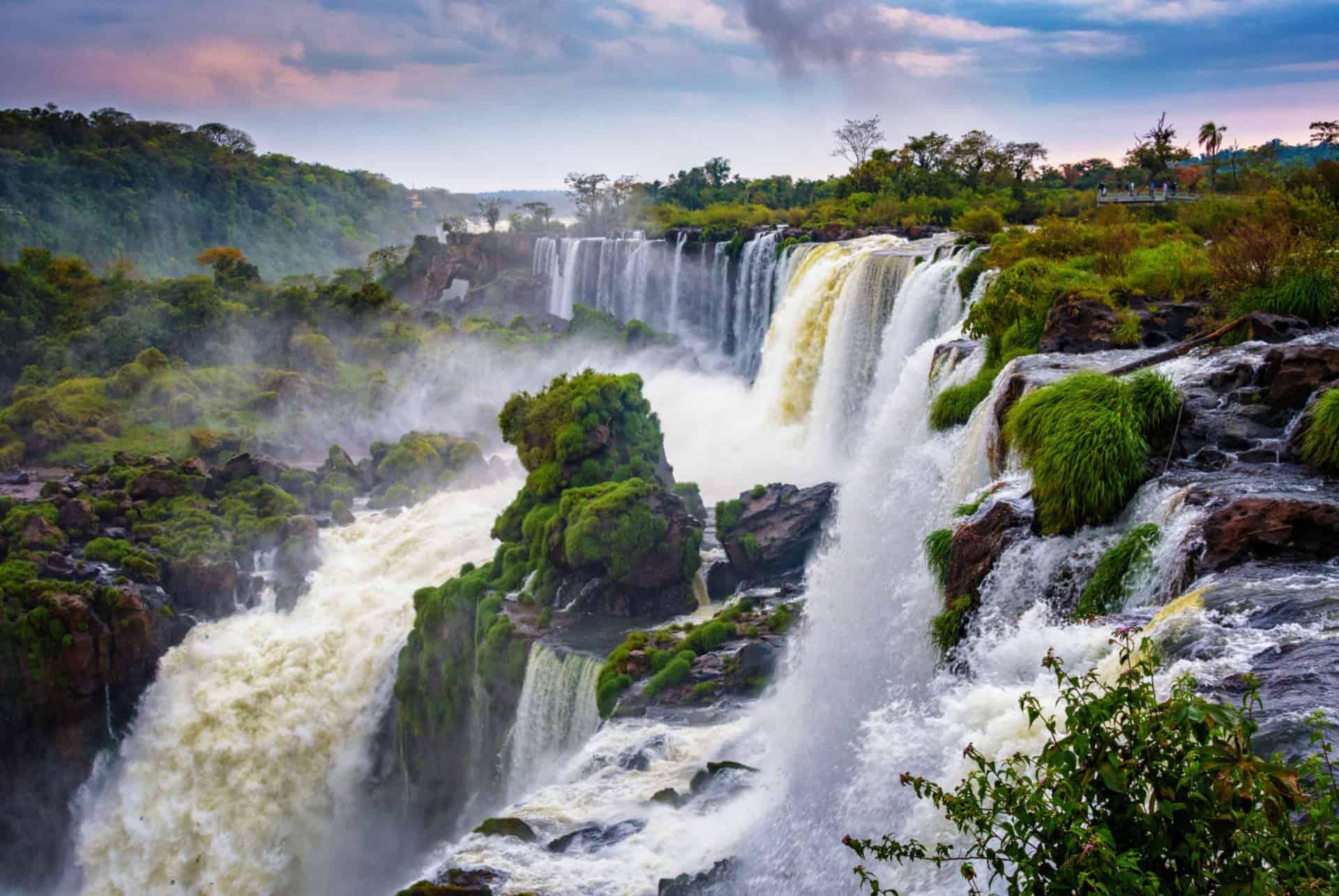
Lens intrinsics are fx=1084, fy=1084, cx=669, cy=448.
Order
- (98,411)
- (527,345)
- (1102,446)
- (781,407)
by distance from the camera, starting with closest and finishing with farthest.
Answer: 1. (1102,446)
2. (781,407)
3. (98,411)
4. (527,345)

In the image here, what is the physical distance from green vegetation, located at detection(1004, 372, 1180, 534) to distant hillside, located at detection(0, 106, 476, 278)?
6646 cm

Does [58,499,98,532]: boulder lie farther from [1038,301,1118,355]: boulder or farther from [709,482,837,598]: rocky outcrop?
[1038,301,1118,355]: boulder

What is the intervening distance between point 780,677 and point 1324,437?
784 cm

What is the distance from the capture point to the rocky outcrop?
19.5 meters

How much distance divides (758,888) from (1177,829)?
5256 mm

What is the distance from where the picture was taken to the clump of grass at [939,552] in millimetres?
10086

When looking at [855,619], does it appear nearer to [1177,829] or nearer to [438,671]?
[1177,829]

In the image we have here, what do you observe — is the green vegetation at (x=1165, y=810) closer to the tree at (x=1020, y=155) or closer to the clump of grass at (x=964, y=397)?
the clump of grass at (x=964, y=397)

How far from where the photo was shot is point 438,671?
20.0 m

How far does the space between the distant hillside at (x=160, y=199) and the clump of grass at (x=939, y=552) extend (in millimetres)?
65781

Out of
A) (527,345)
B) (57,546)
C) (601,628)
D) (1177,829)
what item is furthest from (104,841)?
(527,345)

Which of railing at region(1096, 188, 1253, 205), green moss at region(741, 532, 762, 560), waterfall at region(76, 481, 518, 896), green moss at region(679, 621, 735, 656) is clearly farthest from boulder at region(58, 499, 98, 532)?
railing at region(1096, 188, 1253, 205)

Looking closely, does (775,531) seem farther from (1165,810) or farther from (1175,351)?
(1165,810)

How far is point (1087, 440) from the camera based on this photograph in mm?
9195
